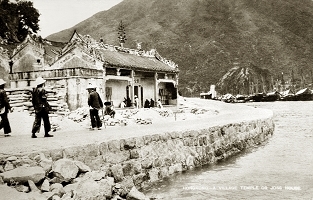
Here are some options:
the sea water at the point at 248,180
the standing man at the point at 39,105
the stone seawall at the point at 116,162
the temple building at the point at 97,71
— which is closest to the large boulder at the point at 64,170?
the stone seawall at the point at 116,162

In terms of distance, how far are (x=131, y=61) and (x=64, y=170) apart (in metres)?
22.7

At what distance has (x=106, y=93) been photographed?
26.2 meters

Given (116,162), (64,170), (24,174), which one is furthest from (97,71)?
(24,174)

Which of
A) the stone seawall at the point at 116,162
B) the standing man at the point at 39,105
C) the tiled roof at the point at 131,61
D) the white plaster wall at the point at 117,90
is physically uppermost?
the tiled roof at the point at 131,61

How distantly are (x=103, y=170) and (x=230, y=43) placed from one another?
418ft

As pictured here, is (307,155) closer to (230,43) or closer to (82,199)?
(82,199)

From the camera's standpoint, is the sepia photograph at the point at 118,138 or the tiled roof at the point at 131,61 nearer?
the sepia photograph at the point at 118,138

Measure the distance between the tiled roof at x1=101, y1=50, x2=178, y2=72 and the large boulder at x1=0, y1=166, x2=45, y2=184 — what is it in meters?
18.6

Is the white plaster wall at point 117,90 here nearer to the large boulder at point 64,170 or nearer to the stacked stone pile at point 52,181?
the stacked stone pile at point 52,181

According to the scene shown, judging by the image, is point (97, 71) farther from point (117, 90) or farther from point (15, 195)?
point (15, 195)

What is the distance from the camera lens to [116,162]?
8.95 metres

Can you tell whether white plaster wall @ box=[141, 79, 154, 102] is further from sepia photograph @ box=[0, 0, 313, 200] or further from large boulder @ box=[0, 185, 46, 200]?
large boulder @ box=[0, 185, 46, 200]

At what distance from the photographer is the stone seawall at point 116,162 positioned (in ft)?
21.8

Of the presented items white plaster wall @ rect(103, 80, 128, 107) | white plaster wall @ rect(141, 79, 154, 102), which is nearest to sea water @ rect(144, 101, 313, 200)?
white plaster wall @ rect(103, 80, 128, 107)
